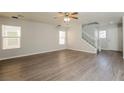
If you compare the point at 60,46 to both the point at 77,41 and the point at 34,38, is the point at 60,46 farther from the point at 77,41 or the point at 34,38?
the point at 34,38

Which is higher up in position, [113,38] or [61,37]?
[61,37]

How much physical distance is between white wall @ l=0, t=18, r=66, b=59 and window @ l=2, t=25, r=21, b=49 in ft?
0.70

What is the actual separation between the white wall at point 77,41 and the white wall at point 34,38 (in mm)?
1391

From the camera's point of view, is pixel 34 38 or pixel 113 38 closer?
pixel 34 38

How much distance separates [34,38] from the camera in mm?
6656

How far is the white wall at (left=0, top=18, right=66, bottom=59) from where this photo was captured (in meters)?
5.42

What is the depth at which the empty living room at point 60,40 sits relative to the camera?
14.5 feet

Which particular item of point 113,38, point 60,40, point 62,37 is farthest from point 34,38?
point 113,38

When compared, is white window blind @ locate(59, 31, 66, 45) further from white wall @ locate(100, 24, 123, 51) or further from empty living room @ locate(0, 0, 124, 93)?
white wall @ locate(100, 24, 123, 51)

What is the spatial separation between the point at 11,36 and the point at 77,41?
521 cm

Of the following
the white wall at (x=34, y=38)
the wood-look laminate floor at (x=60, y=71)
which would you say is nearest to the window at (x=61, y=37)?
the white wall at (x=34, y=38)
